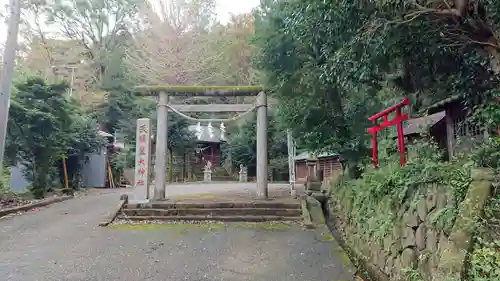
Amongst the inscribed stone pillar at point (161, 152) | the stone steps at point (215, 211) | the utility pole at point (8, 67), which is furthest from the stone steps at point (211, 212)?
the utility pole at point (8, 67)

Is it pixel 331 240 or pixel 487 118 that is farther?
pixel 331 240

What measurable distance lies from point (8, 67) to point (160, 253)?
619cm

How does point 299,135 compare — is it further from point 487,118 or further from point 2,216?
point 2,216

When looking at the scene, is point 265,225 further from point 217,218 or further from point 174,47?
point 174,47

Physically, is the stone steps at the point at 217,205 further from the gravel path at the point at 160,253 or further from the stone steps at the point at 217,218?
the gravel path at the point at 160,253

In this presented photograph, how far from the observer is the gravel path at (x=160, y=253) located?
538cm

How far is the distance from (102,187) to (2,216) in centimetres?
1022

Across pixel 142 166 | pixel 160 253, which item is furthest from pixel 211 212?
pixel 160 253

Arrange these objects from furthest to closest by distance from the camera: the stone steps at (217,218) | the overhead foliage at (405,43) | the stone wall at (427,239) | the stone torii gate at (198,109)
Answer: the stone torii gate at (198,109), the stone steps at (217,218), the overhead foliage at (405,43), the stone wall at (427,239)

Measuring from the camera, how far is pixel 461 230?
321 centimetres

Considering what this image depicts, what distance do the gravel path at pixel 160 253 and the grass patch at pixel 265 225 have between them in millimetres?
47

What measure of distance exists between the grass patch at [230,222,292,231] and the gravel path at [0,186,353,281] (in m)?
0.05

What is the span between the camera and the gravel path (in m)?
5.38

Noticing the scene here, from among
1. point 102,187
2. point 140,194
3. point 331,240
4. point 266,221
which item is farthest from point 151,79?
point 331,240
